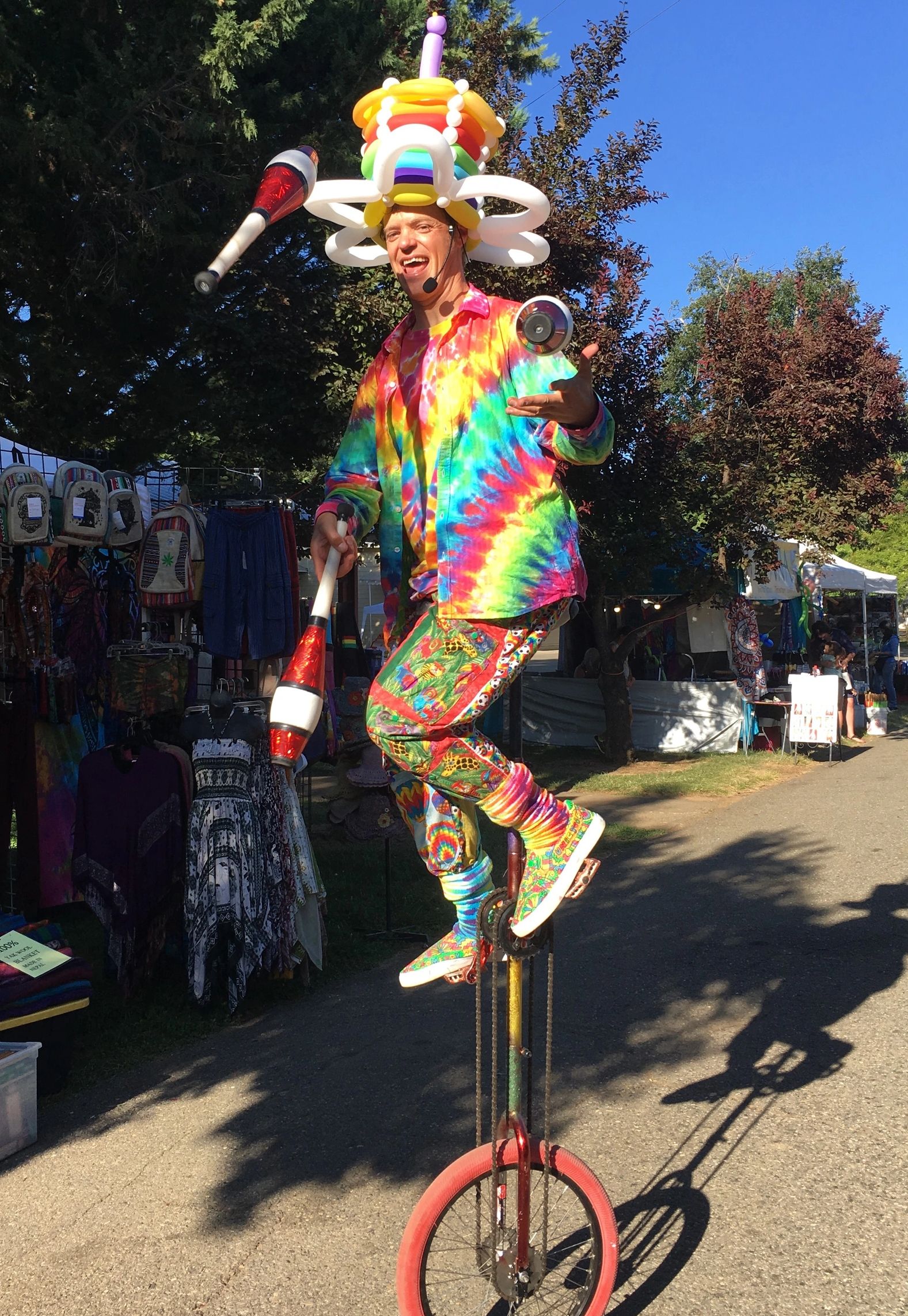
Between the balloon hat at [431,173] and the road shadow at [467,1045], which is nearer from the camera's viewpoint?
the balloon hat at [431,173]

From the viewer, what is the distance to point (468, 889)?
2350 mm

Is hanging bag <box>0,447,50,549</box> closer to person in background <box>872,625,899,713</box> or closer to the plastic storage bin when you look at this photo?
the plastic storage bin

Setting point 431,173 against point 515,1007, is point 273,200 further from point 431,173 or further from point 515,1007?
point 515,1007

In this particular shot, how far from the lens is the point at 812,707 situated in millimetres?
12188

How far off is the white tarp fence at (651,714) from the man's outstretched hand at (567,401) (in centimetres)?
1146

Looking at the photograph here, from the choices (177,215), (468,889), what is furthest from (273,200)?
(177,215)

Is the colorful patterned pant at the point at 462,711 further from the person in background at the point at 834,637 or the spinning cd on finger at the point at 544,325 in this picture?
the person in background at the point at 834,637

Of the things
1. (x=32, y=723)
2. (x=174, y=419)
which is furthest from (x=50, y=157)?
(x=32, y=723)

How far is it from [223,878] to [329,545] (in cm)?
263

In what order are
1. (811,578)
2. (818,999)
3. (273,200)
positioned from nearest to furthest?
(273,200) < (818,999) < (811,578)

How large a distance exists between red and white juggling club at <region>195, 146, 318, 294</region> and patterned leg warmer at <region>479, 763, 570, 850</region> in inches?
45.4

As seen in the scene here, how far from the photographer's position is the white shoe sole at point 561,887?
7.06 feet

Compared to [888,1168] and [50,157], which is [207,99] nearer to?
[50,157]

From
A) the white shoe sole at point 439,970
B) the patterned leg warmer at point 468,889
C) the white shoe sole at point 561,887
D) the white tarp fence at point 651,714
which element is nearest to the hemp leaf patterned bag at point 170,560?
the patterned leg warmer at point 468,889
